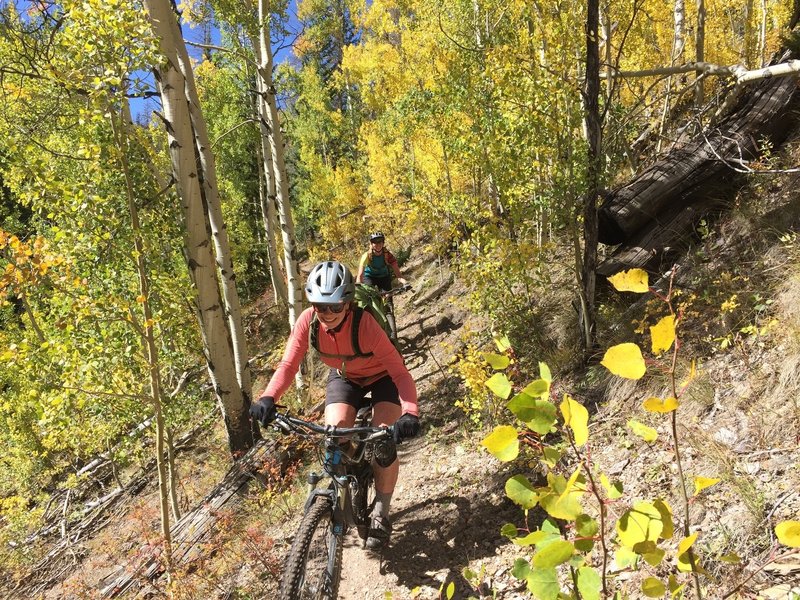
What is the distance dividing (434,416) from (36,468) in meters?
12.7

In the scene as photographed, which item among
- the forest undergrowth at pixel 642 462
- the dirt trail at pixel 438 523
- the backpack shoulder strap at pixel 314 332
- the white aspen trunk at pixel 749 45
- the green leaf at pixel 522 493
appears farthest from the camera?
the white aspen trunk at pixel 749 45

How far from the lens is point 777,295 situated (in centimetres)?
375

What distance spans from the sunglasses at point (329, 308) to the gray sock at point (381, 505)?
1557mm


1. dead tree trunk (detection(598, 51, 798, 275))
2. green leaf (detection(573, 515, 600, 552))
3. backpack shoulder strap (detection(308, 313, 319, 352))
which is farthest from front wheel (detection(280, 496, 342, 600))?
dead tree trunk (detection(598, 51, 798, 275))

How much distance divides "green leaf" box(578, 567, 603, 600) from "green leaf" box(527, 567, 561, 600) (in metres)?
0.05

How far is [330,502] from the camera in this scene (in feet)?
10.1

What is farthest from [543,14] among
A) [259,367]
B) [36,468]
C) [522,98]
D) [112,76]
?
[36,468]

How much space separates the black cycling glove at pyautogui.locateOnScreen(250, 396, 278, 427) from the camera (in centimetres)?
294

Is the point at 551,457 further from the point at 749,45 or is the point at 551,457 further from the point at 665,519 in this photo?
the point at 749,45

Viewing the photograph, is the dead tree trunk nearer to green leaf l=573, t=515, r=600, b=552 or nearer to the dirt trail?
the dirt trail

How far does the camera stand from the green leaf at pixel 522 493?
831 mm

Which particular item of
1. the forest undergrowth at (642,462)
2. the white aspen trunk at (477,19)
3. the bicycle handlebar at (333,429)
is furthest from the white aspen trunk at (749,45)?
the bicycle handlebar at (333,429)

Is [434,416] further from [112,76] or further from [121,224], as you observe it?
[112,76]

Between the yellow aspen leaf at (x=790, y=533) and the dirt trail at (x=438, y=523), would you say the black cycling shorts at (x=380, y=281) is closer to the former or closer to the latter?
the dirt trail at (x=438, y=523)
